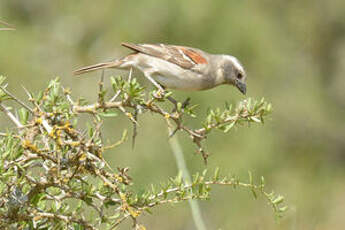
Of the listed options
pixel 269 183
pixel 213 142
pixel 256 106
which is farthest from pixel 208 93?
pixel 256 106

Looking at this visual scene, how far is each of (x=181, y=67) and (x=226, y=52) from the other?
23.4 feet

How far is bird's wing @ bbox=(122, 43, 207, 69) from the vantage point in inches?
255

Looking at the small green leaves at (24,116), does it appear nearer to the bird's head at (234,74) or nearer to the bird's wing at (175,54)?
the bird's wing at (175,54)

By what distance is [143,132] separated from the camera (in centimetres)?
1352

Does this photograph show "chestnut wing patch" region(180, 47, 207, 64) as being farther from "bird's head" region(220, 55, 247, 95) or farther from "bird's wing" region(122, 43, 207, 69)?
"bird's head" region(220, 55, 247, 95)

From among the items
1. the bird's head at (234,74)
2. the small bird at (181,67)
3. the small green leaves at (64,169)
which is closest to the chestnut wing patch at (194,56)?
the small bird at (181,67)

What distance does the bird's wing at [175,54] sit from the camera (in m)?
6.47

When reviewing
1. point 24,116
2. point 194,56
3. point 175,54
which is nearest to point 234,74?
point 194,56

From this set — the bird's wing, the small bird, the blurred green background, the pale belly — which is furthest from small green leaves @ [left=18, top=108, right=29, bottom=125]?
the blurred green background

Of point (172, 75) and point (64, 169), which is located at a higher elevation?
point (172, 75)

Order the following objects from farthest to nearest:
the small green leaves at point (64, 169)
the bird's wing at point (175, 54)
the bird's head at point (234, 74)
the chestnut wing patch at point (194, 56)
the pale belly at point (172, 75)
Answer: the bird's head at point (234, 74)
the chestnut wing patch at point (194, 56)
the bird's wing at point (175, 54)
the pale belly at point (172, 75)
the small green leaves at point (64, 169)

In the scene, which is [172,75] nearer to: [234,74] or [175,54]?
[175,54]

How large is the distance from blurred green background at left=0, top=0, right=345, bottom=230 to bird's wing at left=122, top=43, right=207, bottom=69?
16.4 feet

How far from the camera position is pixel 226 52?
13.4 meters
